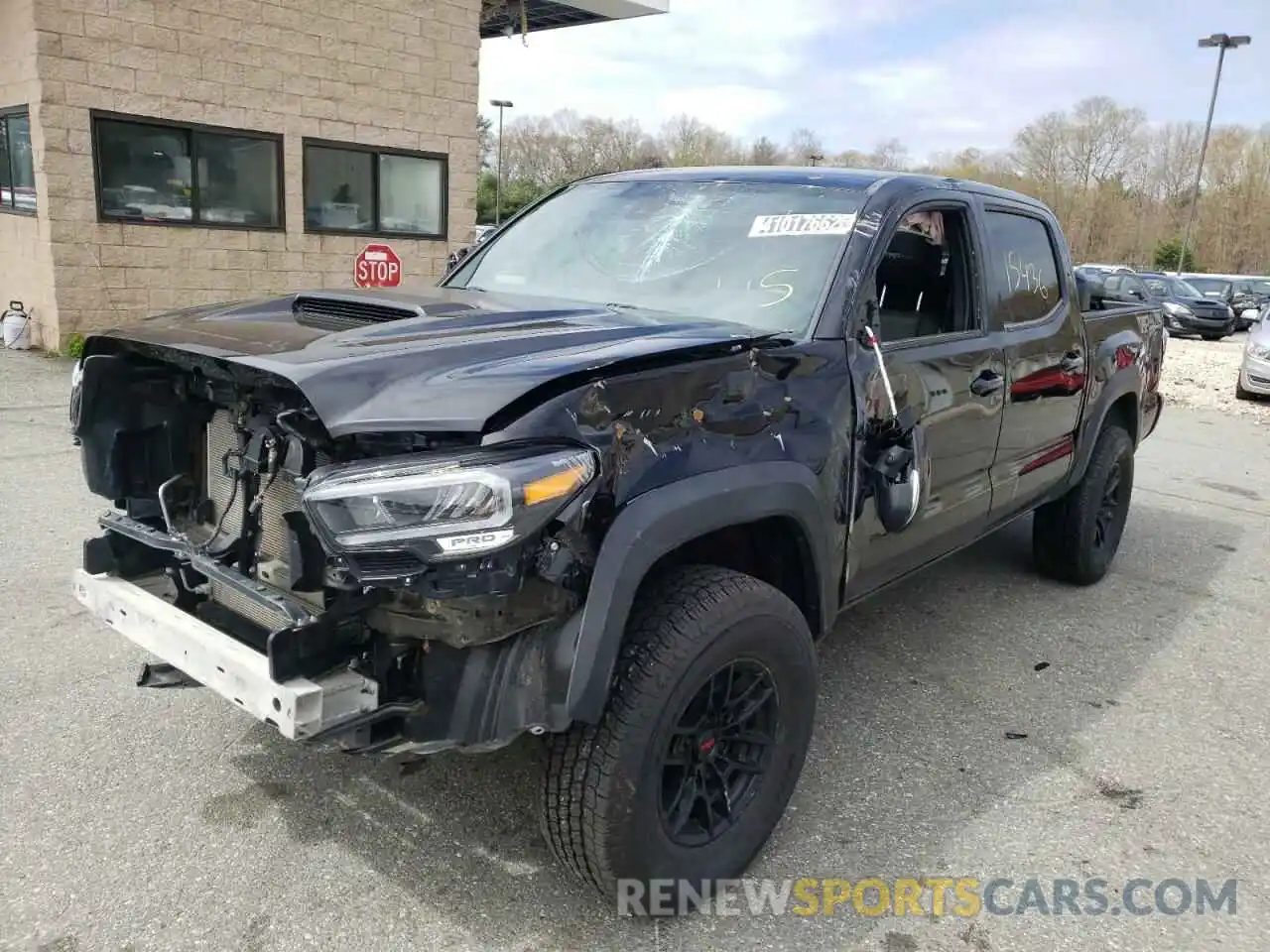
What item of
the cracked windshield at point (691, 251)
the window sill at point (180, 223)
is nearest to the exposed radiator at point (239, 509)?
the cracked windshield at point (691, 251)

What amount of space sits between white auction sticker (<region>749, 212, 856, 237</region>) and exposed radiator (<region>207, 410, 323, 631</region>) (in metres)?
1.77

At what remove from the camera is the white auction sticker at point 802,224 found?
322 cm

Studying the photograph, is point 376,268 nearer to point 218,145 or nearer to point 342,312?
point 218,145

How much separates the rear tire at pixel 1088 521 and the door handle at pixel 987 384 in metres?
1.44

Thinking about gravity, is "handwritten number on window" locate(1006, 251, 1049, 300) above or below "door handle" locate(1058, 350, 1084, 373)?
above

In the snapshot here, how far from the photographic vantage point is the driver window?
349cm

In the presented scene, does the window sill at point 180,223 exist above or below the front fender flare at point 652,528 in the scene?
above

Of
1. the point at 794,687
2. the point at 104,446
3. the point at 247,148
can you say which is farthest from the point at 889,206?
the point at 247,148

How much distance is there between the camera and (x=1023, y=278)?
4219mm

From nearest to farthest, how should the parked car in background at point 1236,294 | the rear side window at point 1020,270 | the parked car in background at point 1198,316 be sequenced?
1. the rear side window at point 1020,270
2. the parked car in background at point 1198,316
3. the parked car in background at point 1236,294

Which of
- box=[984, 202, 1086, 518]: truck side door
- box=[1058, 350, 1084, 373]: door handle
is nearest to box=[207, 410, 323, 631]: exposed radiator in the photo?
box=[984, 202, 1086, 518]: truck side door

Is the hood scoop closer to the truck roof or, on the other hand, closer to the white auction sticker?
the white auction sticker

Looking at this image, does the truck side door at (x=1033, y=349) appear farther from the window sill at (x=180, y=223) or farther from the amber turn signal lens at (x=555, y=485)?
the window sill at (x=180, y=223)

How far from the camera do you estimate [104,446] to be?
2.86 m
